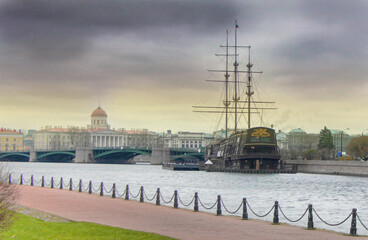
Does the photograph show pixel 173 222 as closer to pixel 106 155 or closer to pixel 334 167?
pixel 334 167

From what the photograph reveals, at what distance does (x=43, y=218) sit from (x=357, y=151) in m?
88.6

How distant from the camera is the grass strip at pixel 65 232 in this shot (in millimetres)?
16245

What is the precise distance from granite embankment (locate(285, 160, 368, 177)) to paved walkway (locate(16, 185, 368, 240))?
6260cm

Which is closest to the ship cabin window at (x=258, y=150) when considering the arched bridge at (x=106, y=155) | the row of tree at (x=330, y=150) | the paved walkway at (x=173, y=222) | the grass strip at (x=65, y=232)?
the row of tree at (x=330, y=150)

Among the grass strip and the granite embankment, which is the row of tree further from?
the grass strip

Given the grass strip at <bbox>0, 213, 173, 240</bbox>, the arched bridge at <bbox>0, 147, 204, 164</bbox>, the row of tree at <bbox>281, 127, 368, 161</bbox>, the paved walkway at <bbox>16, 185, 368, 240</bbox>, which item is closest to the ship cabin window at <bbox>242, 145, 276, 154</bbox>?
the row of tree at <bbox>281, 127, 368, 161</bbox>

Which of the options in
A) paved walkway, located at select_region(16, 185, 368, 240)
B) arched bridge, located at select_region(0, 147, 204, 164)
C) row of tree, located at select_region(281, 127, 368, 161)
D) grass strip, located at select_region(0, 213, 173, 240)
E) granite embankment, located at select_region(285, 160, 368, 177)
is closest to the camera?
grass strip, located at select_region(0, 213, 173, 240)

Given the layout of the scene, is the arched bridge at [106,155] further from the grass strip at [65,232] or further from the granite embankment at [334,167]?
the grass strip at [65,232]

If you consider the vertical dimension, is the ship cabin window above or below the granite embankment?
above

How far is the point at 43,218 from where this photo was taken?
69.7ft

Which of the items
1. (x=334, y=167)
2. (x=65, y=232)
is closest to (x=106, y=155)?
(x=334, y=167)

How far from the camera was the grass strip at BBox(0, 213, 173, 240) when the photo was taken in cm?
1625

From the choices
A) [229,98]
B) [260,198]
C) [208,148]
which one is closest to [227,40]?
[229,98]

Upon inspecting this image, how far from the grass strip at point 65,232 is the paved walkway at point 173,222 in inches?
43.4
